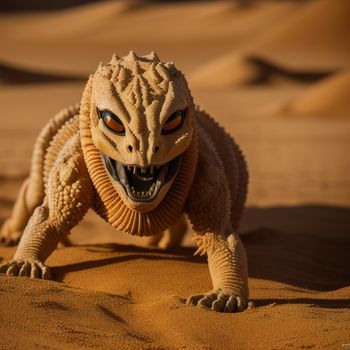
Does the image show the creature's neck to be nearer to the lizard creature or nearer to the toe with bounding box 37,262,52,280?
the lizard creature

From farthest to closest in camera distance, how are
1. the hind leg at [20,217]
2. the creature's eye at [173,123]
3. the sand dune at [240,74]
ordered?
the sand dune at [240,74], the hind leg at [20,217], the creature's eye at [173,123]

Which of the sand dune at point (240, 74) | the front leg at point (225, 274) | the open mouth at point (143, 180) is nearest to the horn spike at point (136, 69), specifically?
the open mouth at point (143, 180)

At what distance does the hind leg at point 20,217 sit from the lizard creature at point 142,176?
1620mm

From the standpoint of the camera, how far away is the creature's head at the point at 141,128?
538 cm

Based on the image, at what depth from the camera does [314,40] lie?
4456 centimetres

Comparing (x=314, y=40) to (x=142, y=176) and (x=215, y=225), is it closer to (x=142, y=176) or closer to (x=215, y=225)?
(x=215, y=225)

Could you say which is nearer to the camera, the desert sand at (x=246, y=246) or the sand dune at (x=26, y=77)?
the desert sand at (x=246, y=246)

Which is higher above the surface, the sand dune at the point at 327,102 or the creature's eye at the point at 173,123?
the sand dune at the point at 327,102

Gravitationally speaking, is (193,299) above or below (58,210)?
below

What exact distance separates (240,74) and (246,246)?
2564 cm

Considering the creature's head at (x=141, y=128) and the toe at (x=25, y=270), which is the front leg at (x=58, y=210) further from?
the creature's head at (x=141, y=128)

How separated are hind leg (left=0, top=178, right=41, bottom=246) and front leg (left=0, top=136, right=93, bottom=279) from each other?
1.64m

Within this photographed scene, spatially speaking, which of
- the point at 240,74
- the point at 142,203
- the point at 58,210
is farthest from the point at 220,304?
the point at 240,74

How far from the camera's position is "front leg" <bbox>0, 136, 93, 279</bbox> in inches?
242
